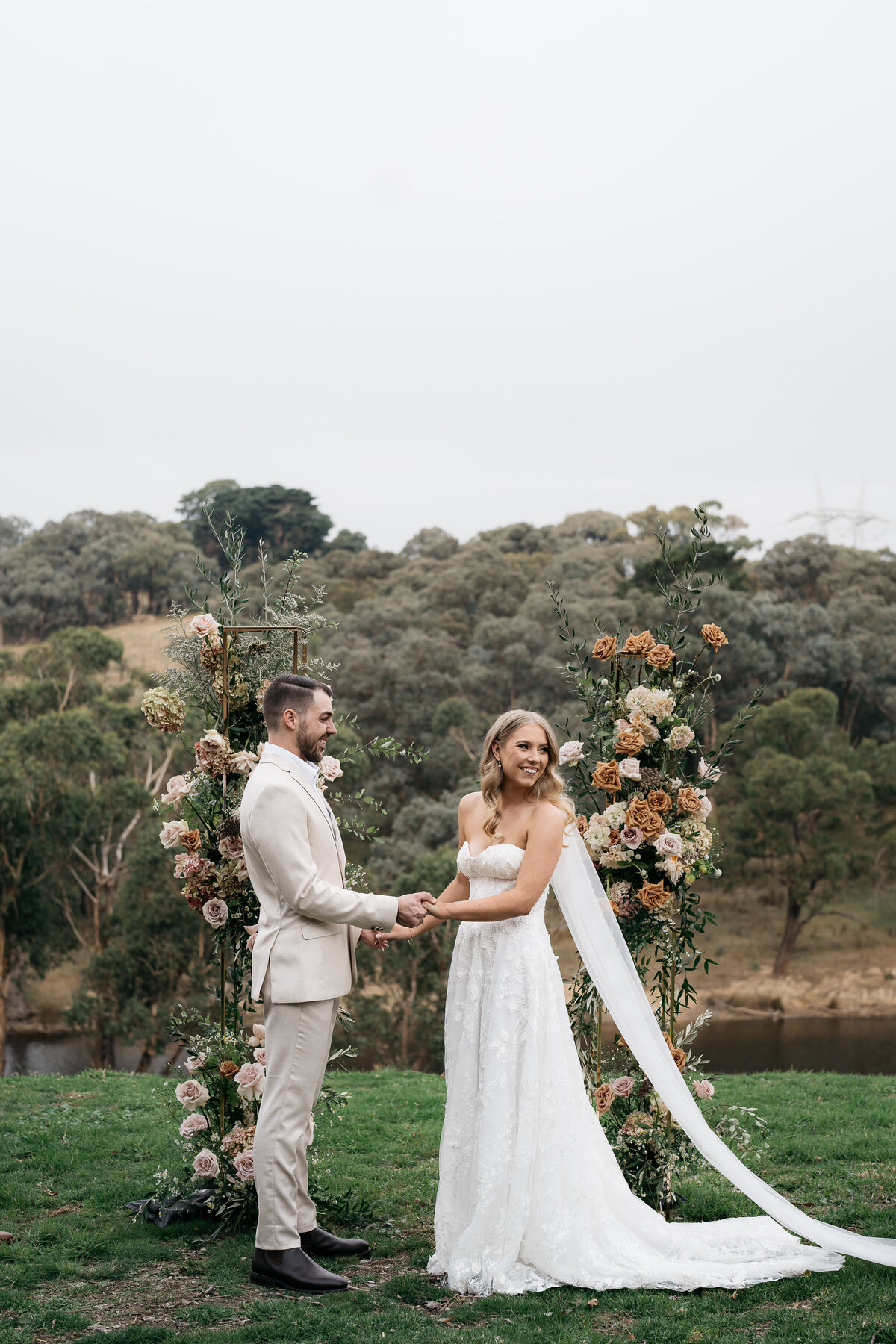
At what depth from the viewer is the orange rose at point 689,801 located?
5.36 m

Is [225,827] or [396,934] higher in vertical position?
[225,827]

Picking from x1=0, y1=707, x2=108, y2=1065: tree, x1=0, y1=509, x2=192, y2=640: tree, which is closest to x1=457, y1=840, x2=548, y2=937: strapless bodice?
x1=0, y1=707, x2=108, y2=1065: tree

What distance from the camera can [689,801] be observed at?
5359 mm

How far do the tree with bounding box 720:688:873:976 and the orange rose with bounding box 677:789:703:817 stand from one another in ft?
77.5

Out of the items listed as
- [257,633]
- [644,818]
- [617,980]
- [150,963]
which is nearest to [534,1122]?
[617,980]

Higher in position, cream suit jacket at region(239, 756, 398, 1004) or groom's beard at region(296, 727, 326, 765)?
groom's beard at region(296, 727, 326, 765)

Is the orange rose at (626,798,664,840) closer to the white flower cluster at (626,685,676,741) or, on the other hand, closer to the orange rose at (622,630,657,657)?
the white flower cluster at (626,685,676,741)

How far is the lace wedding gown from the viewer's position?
4484 mm

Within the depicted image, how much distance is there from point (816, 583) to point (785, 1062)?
22.4 meters

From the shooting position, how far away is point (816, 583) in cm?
4081

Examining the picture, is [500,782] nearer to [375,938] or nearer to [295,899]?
[375,938]

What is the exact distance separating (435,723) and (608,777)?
966 inches

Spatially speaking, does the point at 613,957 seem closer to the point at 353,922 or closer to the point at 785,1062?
the point at 353,922

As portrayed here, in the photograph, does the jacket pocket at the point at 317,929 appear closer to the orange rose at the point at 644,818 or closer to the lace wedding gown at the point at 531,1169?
the lace wedding gown at the point at 531,1169
